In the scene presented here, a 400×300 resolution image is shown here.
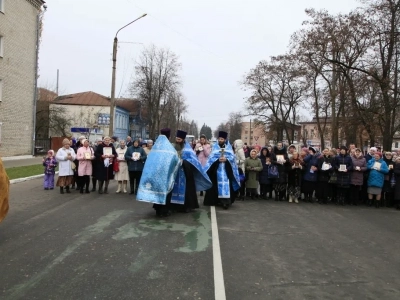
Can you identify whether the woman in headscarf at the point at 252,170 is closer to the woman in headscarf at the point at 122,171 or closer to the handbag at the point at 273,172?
the handbag at the point at 273,172

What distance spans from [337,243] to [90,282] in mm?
4379

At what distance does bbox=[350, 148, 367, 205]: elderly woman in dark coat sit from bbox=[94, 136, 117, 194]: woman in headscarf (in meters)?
7.68

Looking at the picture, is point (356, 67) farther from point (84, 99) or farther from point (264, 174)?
point (84, 99)

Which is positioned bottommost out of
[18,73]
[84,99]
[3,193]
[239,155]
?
[3,193]

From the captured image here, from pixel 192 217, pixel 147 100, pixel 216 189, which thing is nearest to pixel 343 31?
pixel 216 189

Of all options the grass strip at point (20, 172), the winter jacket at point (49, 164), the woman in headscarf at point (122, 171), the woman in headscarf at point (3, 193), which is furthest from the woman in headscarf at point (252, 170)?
the grass strip at point (20, 172)

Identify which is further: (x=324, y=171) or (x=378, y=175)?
(x=324, y=171)

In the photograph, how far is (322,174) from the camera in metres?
11.9

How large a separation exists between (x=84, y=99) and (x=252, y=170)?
52.4 meters

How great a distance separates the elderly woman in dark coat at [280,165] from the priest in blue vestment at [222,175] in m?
2.04

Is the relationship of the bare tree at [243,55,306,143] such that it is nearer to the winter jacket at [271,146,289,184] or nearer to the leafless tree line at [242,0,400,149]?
the leafless tree line at [242,0,400,149]

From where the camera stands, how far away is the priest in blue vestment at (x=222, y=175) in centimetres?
993

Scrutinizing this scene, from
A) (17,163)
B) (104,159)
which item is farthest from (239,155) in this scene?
(17,163)

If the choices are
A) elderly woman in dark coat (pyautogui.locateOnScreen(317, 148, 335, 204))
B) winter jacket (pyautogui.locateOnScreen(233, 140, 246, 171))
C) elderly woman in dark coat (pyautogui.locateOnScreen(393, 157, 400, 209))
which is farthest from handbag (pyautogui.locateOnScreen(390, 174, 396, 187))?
winter jacket (pyautogui.locateOnScreen(233, 140, 246, 171))
